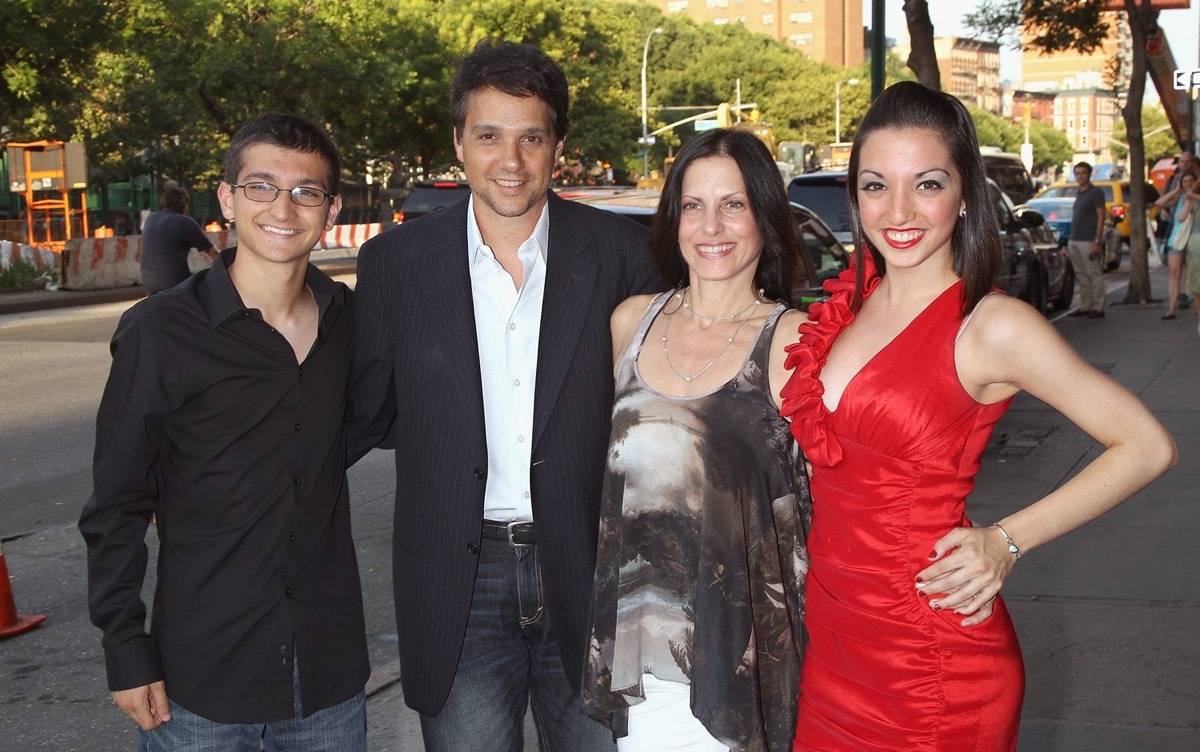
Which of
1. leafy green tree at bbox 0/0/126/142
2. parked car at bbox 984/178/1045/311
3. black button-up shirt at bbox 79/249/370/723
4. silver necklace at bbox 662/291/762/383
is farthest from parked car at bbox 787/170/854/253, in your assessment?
leafy green tree at bbox 0/0/126/142

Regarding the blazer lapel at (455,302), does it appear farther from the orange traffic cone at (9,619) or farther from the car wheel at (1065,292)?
the car wheel at (1065,292)

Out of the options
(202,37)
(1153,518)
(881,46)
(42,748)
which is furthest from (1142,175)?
(202,37)

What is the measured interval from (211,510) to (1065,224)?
2750cm

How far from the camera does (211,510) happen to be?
2.67m

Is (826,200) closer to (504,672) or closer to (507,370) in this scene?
(507,370)

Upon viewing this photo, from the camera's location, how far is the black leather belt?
119 inches

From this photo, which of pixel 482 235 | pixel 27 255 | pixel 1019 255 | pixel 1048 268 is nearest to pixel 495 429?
pixel 482 235

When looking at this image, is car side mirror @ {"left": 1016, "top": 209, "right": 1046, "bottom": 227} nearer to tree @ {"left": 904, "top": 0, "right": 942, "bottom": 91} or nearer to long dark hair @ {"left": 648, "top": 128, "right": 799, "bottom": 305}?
tree @ {"left": 904, "top": 0, "right": 942, "bottom": 91}

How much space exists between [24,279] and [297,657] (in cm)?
2298

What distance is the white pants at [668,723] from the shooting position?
106 inches

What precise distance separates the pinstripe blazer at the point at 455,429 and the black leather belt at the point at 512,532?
5 centimetres

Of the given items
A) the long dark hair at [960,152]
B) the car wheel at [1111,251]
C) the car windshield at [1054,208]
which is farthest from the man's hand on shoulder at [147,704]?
the car windshield at [1054,208]

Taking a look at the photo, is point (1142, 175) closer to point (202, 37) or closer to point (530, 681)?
point (530, 681)

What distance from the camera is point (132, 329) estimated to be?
2650mm
